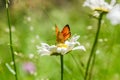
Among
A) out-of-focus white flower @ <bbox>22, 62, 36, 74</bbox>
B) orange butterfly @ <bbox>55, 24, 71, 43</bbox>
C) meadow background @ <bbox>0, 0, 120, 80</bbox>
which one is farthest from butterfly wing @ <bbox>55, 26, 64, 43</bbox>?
out-of-focus white flower @ <bbox>22, 62, 36, 74</bbox>

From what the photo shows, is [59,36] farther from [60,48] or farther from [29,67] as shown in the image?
[29,67]

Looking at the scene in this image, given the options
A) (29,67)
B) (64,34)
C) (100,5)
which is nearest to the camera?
(64,34)

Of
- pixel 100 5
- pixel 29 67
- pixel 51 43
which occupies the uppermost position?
pixel 100 5

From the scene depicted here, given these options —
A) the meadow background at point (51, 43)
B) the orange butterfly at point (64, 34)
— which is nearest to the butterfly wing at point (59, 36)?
the orange butterfly at point (64, 34)

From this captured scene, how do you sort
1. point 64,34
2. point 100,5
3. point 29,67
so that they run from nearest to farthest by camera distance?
1. point 64,34
2. point 100,5
3. point 29,67

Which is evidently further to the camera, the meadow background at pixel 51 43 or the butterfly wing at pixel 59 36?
the meadow background at pixel 51 43

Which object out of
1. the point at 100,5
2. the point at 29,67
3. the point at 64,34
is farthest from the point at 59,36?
the point at 29,67

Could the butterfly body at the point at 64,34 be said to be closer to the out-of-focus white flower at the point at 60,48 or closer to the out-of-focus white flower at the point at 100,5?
the out-of-focus white flower at the point at 60,48

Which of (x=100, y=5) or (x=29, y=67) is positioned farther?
(x=29, y=67)

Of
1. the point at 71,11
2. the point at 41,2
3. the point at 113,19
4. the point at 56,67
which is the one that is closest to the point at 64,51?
the point at 113,19

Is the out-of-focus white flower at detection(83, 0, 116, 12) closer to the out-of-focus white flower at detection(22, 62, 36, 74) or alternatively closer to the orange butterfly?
the orange butterfly

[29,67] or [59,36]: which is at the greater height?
[59,36]
